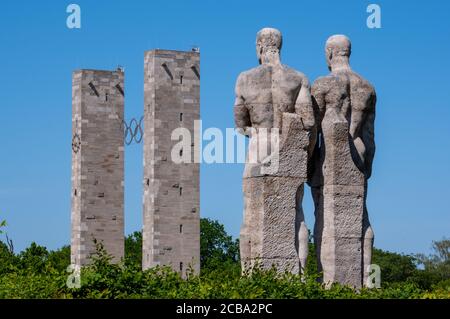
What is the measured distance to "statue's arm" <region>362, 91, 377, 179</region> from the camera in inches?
986

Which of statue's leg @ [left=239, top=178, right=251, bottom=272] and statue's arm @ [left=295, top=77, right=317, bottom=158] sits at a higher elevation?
statue's arm @ [left=295, top=77, right=317, bottom=158]

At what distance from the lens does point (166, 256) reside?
6850 centimetres

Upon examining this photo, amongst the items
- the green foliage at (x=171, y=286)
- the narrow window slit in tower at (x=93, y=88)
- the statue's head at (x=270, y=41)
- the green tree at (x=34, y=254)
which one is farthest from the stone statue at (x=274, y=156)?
the narrow window slit in tower at (x=93, y=88)

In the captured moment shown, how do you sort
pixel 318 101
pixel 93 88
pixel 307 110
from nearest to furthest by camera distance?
pixel 307 110 → pixel 318 101 → pixel 93 88

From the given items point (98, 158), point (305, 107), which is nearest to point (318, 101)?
point (305, 107)

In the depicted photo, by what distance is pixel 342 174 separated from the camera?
24.4 m

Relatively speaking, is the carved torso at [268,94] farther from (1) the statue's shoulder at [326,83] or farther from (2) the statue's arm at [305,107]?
(1) the statue's shoulder at [326,83]

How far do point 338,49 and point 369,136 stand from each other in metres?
1.56

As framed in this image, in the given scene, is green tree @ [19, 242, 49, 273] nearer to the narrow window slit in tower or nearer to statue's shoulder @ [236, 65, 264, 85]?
the narrow window slit in tower

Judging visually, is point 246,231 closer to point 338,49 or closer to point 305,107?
point 305,107

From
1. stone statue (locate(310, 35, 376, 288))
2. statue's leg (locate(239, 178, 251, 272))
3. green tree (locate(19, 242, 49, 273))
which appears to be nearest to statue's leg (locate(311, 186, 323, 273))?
stone statue (locate(310, 35, 376, 288))

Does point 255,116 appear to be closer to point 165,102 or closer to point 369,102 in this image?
point 369,102

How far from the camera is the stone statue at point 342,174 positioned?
24.3m
